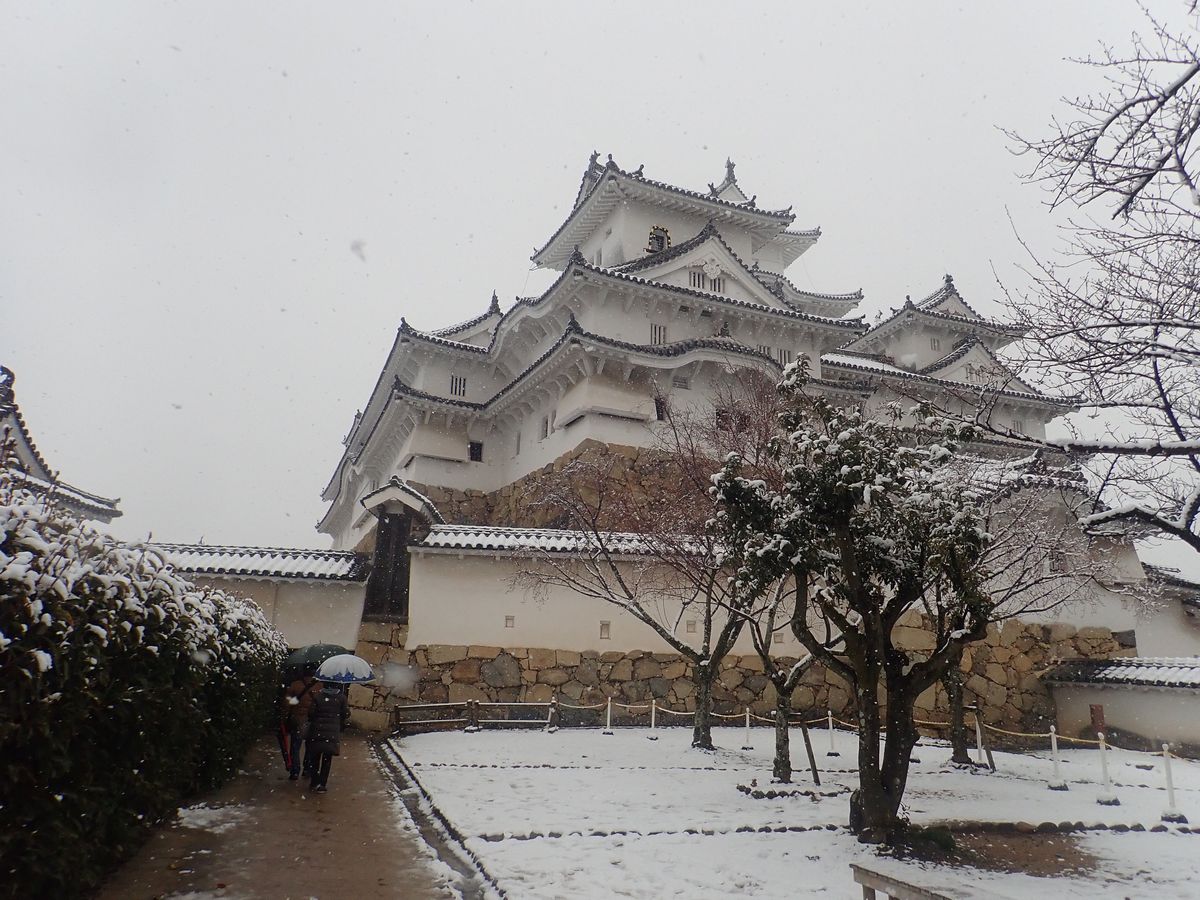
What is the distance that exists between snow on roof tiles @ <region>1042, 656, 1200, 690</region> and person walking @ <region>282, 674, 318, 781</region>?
60.0 feet

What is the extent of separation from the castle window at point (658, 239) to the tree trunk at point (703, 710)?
1976cm

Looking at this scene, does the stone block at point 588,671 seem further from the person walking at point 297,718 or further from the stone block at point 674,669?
the person walking at point 297,718

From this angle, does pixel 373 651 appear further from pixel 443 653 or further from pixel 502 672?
pixel 502 672

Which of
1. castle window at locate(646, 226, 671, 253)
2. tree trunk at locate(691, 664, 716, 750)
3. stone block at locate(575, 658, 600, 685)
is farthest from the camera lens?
castle window at locate(646, 226, 671, 253)

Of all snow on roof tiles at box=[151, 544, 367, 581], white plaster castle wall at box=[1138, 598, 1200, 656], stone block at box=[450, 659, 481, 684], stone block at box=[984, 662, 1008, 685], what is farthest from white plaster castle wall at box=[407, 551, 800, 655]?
white plaster castle wall at box=[1138, 598, 1200, 656]

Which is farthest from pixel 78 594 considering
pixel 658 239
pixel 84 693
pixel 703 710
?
pixel 658 239

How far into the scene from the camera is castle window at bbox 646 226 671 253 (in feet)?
95.0

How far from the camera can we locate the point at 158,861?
5570 mm

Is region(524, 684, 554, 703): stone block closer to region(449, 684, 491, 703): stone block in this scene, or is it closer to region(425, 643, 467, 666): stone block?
region(449, 684, 491, 703): stone block

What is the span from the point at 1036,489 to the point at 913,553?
9054 millimetres

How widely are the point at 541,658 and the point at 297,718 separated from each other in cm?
671

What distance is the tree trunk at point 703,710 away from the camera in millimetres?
12633

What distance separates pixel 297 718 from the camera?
9555 mm

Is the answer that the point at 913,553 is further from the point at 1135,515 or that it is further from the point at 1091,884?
the point at 1091,884
